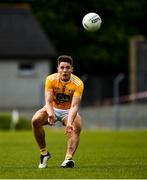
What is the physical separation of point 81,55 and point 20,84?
→ 8207 mm

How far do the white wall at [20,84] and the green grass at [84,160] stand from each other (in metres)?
27.3

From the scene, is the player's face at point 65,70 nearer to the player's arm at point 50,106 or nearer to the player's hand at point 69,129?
the player's arm at point 50,106

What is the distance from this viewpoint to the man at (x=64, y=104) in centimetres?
1616

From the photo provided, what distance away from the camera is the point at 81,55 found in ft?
210

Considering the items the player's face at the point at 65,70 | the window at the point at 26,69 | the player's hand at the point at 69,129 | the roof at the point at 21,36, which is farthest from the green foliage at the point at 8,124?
the player's hand at the point at 69,129

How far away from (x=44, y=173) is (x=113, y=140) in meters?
13.6

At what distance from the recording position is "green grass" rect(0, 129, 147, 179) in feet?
49.1

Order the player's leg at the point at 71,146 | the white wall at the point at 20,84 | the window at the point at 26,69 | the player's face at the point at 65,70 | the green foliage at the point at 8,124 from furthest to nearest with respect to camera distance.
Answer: the window at the point at 26,69, the white wall at the point at 20,84, the green foliage at the point at 8,124, the player's leg at the point at 71,146, the player's face at the point at 65,70

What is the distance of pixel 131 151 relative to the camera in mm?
22172

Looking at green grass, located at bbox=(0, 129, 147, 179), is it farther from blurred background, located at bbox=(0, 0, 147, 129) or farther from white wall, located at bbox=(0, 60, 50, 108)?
white wall, located at bbox=(0, 60, 50, 108)

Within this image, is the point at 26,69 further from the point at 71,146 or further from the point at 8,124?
the point at 71,146

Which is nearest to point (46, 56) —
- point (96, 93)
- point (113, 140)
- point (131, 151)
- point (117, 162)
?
point (96, 93)

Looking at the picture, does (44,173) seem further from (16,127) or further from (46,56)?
(46,56)

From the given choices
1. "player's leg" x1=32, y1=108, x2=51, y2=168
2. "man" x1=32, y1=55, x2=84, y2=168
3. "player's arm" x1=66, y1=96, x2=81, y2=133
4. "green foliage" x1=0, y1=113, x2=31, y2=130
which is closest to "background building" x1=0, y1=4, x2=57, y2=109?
"green foliage" x1=0, y1=113, x2=31, y2=130
